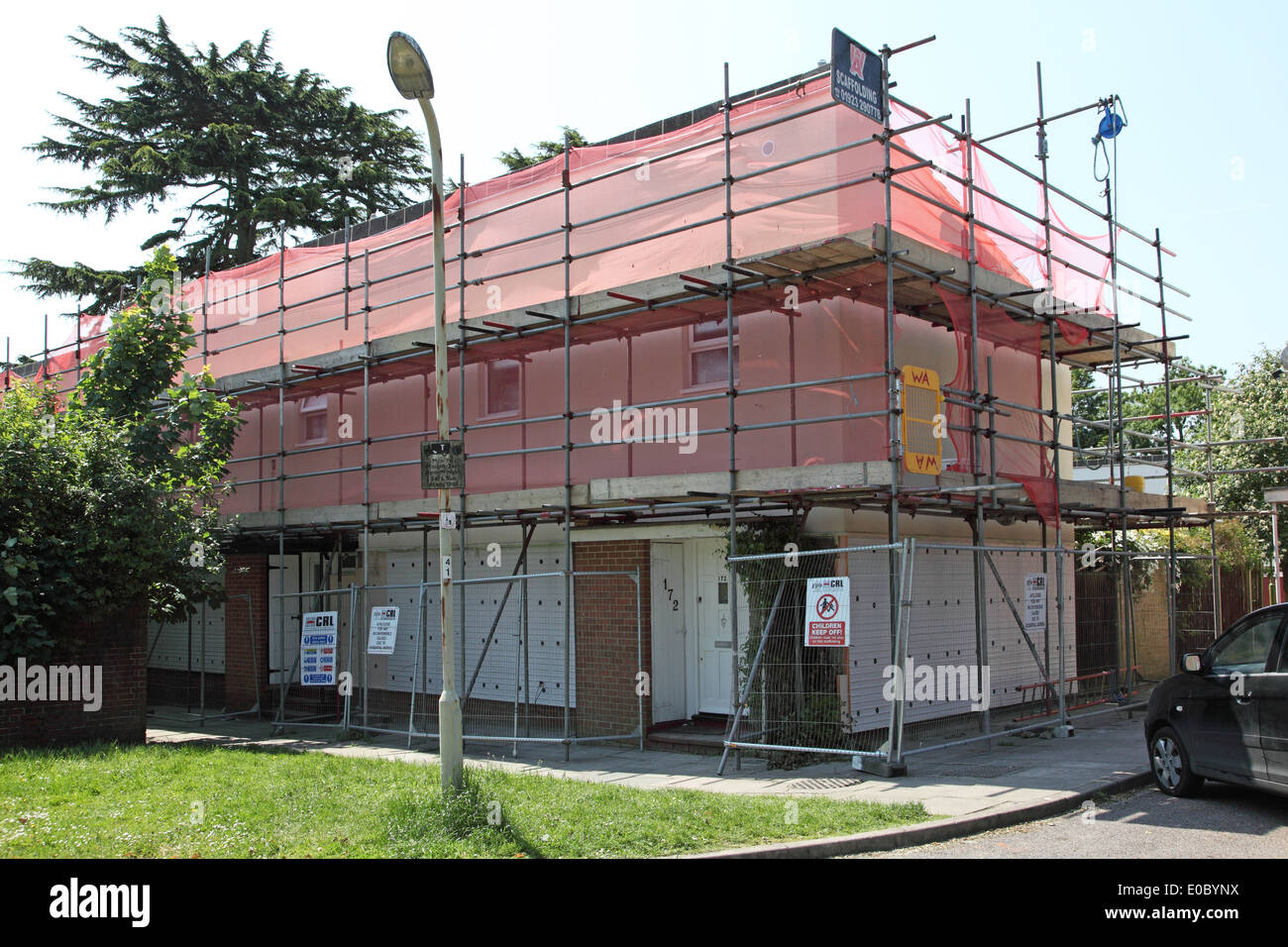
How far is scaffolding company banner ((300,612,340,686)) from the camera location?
14.7 metres

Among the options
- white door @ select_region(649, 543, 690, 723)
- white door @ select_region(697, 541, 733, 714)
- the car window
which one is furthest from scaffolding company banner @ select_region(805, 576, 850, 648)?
white door @ select_region(649, 543, 690, 723)

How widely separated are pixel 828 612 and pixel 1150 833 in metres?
3.43

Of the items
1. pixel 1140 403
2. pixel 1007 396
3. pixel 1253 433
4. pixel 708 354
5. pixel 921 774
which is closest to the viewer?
pixel 921 774

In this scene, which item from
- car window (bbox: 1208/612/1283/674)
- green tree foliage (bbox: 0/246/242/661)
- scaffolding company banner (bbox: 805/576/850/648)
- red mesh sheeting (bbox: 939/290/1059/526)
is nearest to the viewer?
car window (bbox: 1208/612/1283/674)

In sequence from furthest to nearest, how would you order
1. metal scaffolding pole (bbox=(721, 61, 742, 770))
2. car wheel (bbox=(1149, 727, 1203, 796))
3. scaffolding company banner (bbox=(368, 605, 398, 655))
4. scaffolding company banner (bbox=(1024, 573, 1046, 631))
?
1. scaffolding company banner (bbox=(368, 605, 398, 655))
2. scaffolding company banner (bbox=(1024, 573, 1046, 631))
3. metal scaffolding pole (bbox=(721, 61, 742, 770))
4. car wheel (bbox=(1149, 727, 1203, 796))

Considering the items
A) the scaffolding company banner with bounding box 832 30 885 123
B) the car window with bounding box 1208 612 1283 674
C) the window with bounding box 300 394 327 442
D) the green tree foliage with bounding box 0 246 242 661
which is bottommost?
the car window with bounding box 1208 612 1283 674

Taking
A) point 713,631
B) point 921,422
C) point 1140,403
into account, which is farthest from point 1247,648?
point 1140,403

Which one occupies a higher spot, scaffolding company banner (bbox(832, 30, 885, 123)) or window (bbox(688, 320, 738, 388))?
scaffolding company banner (bbox(832, 30, 885, 123))

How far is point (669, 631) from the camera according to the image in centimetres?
1391

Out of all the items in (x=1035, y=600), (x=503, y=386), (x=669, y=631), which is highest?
(x=503, y=386)

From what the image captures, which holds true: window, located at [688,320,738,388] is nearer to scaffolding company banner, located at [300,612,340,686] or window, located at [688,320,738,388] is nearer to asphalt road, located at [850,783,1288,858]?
scaffolding company banner, located at [300,612,340,686]

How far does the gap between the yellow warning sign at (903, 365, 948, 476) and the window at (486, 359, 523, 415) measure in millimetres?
6557

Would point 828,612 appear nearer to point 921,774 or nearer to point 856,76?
point 921,774
